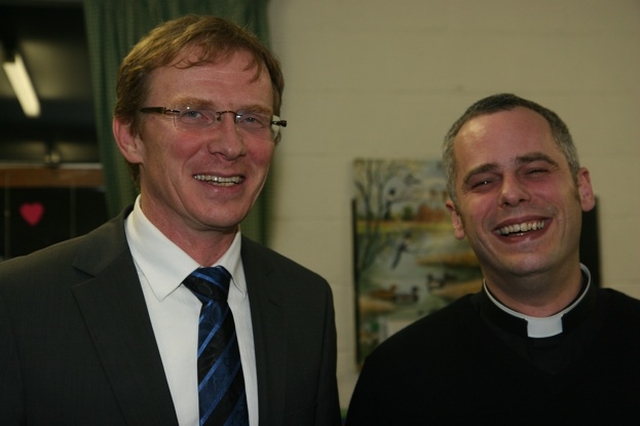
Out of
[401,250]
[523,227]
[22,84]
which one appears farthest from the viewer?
[22,84]

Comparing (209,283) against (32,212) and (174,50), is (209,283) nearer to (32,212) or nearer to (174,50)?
(174,50)

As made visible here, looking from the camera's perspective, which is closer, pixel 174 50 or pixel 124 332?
pixel 124 332

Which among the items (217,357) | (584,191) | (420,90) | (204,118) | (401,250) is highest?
(420,90)

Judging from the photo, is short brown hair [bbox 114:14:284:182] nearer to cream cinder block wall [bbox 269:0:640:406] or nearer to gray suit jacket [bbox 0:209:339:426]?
gray suit jacket [bbox 0:209:339:426]

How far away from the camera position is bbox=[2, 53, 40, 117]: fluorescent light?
3.26 meters

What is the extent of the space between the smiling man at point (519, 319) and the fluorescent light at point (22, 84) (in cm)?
217

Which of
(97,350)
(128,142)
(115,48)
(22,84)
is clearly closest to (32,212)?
(22,84)

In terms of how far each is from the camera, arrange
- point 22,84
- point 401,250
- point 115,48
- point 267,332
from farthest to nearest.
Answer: point 22,84, point 401,250, point 115,48, point 267,332

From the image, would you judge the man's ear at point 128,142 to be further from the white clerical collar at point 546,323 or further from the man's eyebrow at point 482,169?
the white clerical collar at point 546,323

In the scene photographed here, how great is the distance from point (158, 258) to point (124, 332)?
0.19 meters

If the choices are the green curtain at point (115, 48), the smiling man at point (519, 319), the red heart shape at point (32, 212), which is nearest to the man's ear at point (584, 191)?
the smiling man at point (519, 319)

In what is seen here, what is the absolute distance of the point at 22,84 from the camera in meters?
3.27

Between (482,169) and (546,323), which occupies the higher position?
(482,169)

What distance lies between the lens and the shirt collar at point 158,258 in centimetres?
151
